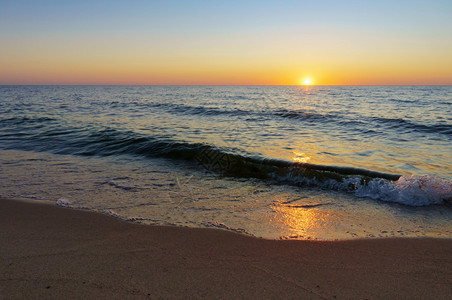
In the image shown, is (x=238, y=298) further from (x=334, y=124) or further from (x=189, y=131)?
(x=334, y=124)

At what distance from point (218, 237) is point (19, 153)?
9062mm

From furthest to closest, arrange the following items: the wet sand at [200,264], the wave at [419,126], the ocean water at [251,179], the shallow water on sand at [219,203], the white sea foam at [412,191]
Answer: the wave at [419,126] < the white sea foam at [412,191] < the ocean water at [251,179] < the shallow water on sand at [219,203] < the wet sand at [200,264]

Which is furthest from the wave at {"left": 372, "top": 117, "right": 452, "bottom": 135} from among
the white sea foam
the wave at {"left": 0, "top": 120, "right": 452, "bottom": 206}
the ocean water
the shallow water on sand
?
the shallow water on sand

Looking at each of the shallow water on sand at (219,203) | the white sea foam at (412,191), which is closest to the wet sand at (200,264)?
the shallow water on sand at (219,203)

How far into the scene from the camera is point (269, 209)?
5.27 meters

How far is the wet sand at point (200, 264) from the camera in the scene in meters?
2.84

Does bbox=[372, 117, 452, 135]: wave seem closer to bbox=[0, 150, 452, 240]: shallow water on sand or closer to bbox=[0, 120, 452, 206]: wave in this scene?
bbox=[0, 120, 452, 206]: wave

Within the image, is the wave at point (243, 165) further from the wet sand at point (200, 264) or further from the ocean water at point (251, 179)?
the wet sand at point (200, 264)

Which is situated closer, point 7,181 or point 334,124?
point 7,181

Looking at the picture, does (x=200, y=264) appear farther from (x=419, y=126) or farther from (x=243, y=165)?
(x=419, y=126)

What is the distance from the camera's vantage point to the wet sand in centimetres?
284

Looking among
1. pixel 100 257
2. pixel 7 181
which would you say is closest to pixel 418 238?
pixel 100 257

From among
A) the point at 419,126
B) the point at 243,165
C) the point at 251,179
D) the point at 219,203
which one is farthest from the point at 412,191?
the point at 419,126

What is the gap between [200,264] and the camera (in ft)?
11.0
